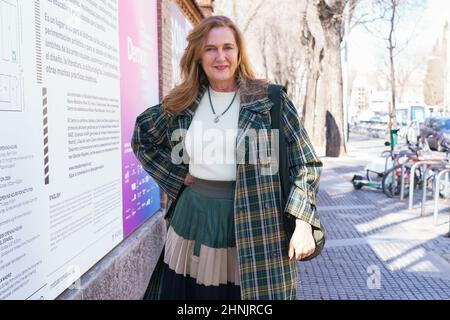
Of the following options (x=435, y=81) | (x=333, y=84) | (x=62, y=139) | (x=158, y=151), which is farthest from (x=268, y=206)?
(x=435, y=81)

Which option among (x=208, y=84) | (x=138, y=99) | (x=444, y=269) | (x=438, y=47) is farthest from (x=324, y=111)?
(x=438, y=47)

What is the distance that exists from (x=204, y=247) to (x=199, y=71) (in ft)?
2.81

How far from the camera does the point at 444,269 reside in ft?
17.7

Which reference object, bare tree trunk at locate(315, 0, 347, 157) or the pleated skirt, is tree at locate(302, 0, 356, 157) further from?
the pleated skirt

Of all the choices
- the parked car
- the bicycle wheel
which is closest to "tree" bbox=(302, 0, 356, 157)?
the parked car

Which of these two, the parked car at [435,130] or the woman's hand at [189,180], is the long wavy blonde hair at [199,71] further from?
the parked car at [435,130]

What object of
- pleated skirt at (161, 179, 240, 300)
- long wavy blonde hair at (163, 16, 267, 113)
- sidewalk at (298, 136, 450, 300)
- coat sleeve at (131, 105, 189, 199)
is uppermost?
long wavy blonde hair at (163, 16, 267, 113)

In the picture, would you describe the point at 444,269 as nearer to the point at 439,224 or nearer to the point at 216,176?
the point at 439,224

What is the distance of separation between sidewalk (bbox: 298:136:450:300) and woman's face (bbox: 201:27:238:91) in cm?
284

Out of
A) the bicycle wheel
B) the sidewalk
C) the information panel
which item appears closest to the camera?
the information panel

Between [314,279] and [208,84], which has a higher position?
[208,84]

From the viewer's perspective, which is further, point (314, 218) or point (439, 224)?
point (439, 224)

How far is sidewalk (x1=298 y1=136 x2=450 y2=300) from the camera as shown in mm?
4797

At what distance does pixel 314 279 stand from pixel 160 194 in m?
1.79
